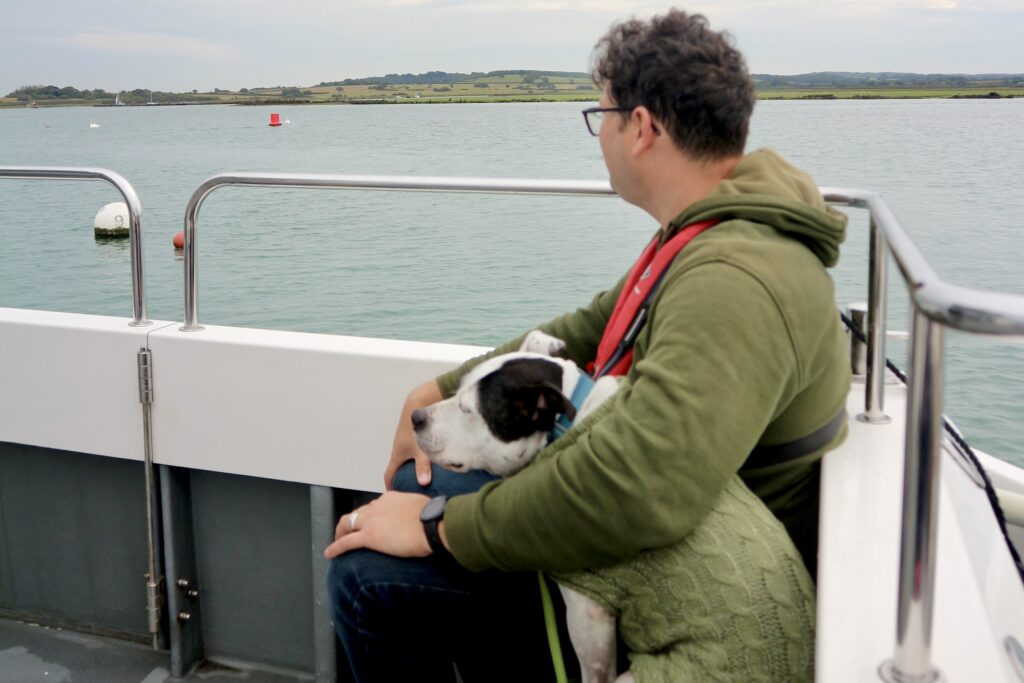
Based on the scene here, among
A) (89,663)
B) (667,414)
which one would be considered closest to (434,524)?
(667,414)

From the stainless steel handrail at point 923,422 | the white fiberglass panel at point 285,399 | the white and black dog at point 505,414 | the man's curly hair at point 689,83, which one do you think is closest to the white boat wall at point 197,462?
the white fiberglass panel at point 285,399

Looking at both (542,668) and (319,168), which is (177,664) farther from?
(319,168)

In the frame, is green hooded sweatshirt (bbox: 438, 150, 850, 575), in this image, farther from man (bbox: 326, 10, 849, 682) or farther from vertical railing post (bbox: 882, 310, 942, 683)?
vertical railing post (bbox: 882, 310, 942, 683)

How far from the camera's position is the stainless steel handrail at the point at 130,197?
8.07 ft

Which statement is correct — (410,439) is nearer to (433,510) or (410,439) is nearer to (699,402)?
(433,510)

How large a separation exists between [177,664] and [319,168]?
21182mm

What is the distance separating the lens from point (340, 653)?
2.55m

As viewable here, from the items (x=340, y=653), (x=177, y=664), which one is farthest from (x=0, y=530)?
(x=340, y=653)

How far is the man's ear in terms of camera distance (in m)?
1.49

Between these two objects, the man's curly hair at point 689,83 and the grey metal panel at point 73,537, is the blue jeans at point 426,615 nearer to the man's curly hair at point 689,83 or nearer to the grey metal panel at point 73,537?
the man's curly hair at point 689,83

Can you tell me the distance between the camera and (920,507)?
2.84ft

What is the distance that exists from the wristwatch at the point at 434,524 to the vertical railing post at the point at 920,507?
0.64m

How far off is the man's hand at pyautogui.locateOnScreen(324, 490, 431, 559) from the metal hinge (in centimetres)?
118

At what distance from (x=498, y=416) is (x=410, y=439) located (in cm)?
39
